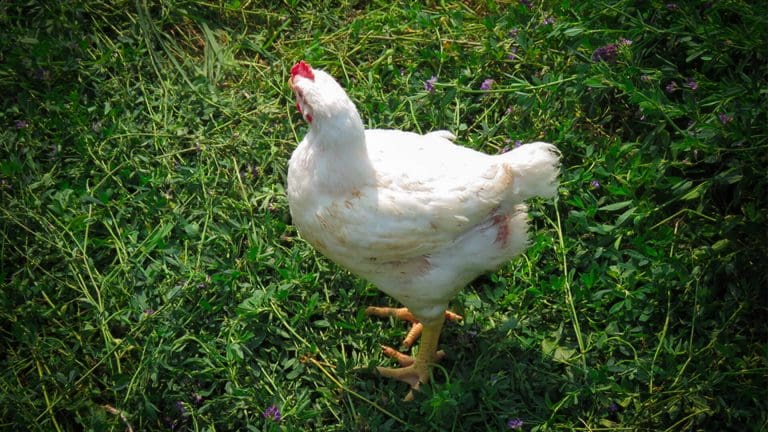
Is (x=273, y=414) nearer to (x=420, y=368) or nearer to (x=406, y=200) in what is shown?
(x=420, y=368)

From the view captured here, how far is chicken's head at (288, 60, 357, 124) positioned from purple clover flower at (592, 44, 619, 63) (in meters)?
1.71

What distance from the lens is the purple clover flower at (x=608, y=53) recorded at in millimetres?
3539

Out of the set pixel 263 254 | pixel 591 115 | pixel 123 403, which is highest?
pixel 591 115

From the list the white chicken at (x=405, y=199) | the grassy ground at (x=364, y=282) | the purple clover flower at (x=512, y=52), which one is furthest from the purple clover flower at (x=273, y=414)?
the purple clover flower at (x=512, y=52)

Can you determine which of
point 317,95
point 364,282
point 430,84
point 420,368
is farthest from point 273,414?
point 430,84

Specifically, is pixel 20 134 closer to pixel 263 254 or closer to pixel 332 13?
pixel 263 254

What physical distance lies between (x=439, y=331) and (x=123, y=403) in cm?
133

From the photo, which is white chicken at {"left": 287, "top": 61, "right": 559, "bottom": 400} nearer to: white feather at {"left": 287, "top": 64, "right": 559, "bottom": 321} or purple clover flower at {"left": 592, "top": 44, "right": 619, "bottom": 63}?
white feather at {"left": 287, "top": 64, "right": 559, "bottom": 321}

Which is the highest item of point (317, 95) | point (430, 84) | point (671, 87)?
point (317, 95)

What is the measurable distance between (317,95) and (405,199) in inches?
19.1

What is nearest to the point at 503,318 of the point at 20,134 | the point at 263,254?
the point at 263,254

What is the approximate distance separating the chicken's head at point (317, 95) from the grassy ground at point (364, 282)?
0.90 m

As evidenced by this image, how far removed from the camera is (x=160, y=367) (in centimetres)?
288

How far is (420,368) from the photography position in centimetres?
297
